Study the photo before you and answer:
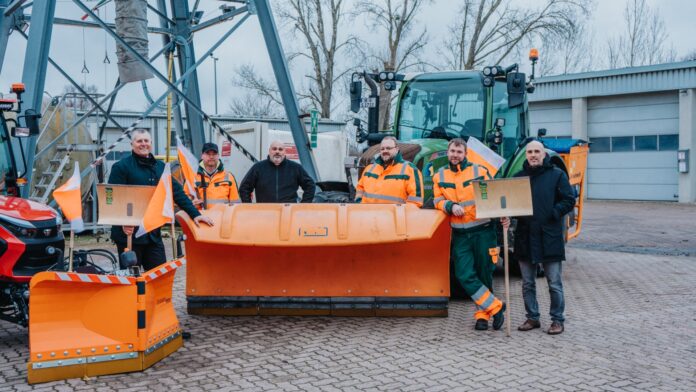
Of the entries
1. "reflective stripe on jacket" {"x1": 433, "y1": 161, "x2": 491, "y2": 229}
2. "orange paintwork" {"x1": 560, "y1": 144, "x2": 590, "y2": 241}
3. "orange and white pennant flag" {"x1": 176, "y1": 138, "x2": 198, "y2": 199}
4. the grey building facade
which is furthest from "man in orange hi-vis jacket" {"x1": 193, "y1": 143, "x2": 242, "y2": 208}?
the grey building facade

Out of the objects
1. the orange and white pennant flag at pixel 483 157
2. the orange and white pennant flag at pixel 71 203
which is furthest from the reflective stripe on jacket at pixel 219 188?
the orange and white pennant flag at pixel 483 157

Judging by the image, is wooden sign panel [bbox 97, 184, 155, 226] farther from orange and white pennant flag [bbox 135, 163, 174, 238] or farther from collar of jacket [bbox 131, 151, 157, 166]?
collar of jacket [bbox 131, 151, 157, 166]

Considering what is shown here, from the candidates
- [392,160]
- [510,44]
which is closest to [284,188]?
[392,160]

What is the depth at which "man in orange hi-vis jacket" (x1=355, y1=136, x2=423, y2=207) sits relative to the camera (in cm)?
707

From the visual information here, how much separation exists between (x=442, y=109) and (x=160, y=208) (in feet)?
14.7

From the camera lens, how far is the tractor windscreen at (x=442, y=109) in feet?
29.0

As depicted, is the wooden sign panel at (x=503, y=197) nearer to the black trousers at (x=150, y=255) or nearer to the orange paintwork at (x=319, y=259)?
the orange paintwork at (x=319, y=259)

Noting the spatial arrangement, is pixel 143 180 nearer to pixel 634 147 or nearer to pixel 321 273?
pixel 321 273

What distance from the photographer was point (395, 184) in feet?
23.2

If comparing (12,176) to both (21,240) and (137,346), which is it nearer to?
(21,240)

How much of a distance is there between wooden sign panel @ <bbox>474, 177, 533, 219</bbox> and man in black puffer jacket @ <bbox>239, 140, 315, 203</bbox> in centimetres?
237

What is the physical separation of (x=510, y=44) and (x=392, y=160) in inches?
1024

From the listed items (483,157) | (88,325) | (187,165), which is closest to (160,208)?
(88,325)

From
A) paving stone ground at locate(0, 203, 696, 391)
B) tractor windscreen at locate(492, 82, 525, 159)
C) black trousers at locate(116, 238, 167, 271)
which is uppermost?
tractor windscreen at locate(492, 82, 525, 159)
